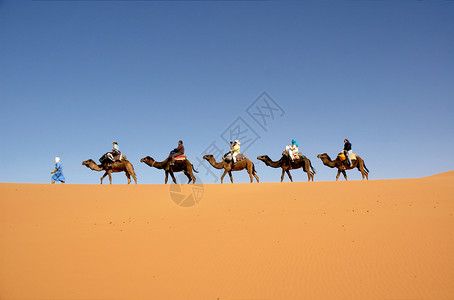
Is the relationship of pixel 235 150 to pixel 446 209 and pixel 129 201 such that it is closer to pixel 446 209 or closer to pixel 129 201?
pixel 129 201

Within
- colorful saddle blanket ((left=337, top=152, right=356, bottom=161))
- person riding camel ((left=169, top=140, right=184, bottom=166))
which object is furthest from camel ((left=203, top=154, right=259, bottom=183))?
colorful saddle blanket ((left=337, top=152, right=356, bottom=161))

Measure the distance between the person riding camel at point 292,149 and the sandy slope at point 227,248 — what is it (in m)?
9.54

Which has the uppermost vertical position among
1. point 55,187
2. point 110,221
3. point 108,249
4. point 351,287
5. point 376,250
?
point 55,187

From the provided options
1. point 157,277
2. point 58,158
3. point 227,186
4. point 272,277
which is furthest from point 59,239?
point 58,158

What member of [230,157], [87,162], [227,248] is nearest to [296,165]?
[230,157]

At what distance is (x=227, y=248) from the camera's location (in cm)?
720

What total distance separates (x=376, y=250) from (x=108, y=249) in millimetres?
6115

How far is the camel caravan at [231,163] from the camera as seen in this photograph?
19.4 m

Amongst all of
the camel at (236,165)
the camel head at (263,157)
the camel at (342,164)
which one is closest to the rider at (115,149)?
the camel at (236,165)

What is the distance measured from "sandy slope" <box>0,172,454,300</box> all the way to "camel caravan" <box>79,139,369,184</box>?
7271mm

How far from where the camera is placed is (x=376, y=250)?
692cm

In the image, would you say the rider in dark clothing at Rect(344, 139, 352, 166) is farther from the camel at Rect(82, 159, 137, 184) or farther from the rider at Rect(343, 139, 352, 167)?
the camel at Rect(82, 159, 137, 184)

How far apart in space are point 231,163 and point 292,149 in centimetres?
457

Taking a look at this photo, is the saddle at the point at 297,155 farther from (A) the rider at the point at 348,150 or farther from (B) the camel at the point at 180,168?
(B) the camel at the point at 180,168
